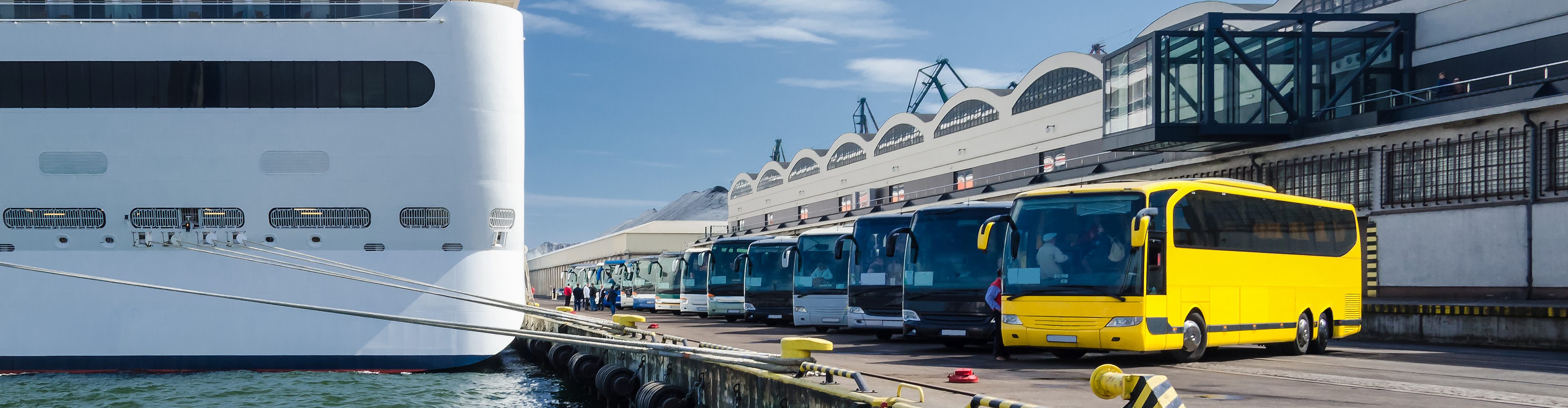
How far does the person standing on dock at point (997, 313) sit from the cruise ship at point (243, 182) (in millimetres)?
7711

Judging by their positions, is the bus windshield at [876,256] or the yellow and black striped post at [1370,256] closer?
the bus windshield at [876,256]

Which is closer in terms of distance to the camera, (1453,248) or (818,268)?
(1453,248)

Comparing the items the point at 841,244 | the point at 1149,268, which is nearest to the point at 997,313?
the point at 1149,268

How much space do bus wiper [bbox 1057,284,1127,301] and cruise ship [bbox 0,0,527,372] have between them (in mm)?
9418

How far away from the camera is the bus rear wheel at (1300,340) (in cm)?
1652

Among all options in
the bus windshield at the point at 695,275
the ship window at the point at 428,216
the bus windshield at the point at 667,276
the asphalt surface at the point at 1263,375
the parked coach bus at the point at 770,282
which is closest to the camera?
the asphalt surface at the point at 1263,375

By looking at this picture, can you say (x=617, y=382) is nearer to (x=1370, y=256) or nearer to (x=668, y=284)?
(x=1370, y=256)

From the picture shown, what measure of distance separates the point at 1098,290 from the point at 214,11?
14.6 metres

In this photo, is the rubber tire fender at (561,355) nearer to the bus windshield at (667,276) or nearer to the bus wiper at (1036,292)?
the bus wiper at (1036,292)

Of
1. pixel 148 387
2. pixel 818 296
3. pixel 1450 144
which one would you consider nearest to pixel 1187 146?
pixel 1450 144

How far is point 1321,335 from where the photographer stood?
17.1m

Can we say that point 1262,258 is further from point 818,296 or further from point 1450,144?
point 818,296

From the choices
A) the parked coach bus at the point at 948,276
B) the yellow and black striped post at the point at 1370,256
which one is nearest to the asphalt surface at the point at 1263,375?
the parked coach bus at the point at 948,276

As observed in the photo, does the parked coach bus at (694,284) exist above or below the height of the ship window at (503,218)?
below
